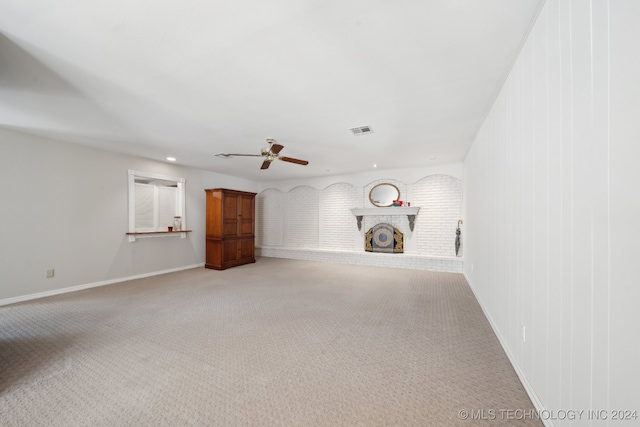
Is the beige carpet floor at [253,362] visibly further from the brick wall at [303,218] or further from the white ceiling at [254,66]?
the brick wall at [303,218]

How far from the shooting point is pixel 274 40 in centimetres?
187

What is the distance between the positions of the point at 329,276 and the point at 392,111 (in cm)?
365

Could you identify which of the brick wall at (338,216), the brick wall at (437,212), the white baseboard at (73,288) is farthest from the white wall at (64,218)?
the brick wall at (437,212)

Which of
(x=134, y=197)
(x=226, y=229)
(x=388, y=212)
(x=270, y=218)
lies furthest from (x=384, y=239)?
(x=134, y=197)

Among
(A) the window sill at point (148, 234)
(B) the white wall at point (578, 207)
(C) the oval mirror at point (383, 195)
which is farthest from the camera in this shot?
(C) the oval mirror at point (383, 195)

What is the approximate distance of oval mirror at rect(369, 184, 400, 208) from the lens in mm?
6746

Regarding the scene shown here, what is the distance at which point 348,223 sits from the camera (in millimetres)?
7355

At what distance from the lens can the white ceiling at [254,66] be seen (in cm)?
163

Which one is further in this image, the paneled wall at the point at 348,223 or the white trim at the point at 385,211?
the white trim at the point at 385,211

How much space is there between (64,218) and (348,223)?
19.5ft

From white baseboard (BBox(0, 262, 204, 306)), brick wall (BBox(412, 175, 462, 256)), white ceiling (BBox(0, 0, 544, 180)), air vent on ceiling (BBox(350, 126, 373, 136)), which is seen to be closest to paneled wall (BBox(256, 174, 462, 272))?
brick wall (BBox(412, 175, 462, 256))

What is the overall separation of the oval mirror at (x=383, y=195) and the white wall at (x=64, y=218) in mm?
5159

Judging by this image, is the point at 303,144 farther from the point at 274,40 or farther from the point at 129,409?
the point at 129,409

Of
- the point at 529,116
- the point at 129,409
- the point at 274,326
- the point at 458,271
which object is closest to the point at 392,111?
the point at 529,116
